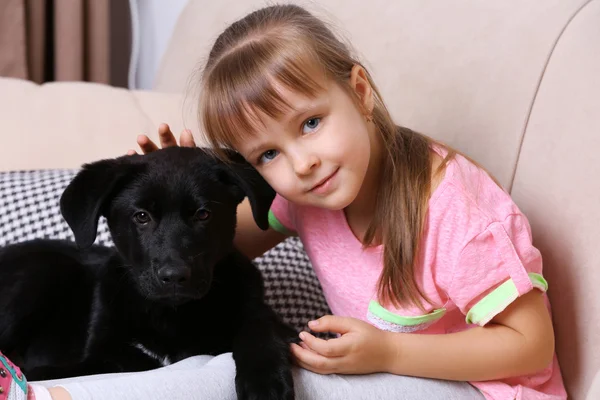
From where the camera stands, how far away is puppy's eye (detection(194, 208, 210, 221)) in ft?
4.09

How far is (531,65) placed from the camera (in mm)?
1374

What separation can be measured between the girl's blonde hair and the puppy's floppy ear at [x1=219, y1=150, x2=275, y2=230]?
0.17ft

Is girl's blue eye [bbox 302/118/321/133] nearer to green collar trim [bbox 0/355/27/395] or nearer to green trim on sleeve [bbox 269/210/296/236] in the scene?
green trim on sleeve [bbox 269/210/296/236]

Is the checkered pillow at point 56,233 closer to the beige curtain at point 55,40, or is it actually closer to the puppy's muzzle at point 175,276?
the puppy's muzzle at point 175,276

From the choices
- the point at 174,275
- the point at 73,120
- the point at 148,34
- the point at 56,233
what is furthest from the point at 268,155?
the point at 148,34

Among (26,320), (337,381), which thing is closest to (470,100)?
(337,381)

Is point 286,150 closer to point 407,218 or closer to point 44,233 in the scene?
point 407,218

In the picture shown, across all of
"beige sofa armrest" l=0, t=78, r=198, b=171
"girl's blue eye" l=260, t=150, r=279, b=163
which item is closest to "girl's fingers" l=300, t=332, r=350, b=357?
"girl's blue eye" l=260, t=150, r=279, b=163

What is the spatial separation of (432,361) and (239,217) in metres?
0.59

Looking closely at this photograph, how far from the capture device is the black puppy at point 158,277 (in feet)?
3.90

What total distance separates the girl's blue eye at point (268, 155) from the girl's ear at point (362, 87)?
0.60 ft

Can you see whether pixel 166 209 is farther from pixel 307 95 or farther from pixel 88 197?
pixel 307 95

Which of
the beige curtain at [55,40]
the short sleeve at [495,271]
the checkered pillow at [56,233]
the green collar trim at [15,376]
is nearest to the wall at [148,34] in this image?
the beige curtain at [55,40]

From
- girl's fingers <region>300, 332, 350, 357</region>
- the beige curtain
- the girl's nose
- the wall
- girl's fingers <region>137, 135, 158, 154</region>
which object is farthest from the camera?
the wall
